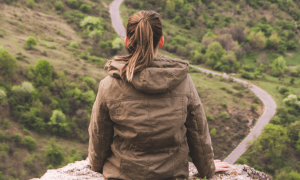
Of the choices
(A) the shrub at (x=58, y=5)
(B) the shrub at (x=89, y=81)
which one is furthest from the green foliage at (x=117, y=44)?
(A) the shrub at (x=58, y=5)

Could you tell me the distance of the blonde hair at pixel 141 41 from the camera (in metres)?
2.54

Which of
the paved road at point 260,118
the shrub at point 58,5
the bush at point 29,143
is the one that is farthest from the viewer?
the shrub at point 58,5

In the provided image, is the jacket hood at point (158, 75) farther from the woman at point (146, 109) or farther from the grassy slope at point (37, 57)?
the grassy slope at point (37, 57)

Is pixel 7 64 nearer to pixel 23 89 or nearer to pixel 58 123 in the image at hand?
pixel 23 89

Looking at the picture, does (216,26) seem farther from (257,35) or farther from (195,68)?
(195,68)

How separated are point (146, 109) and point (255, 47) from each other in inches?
3044

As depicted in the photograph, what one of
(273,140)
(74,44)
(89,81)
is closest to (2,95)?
(89,81)


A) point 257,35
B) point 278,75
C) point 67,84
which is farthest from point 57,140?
point 257,35

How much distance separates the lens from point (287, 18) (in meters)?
88.2

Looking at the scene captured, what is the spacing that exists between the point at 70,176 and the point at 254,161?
34.4 metres

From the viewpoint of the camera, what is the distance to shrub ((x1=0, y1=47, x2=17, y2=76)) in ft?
98.5

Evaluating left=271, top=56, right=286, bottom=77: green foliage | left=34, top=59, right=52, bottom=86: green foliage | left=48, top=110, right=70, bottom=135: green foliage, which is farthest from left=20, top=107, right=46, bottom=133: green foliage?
left=271, top=56, right=286, bottom=77: green foliage

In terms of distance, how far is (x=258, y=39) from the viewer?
72.1 metres

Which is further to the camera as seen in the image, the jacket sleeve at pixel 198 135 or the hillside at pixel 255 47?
the hillside at pixel 255 47
